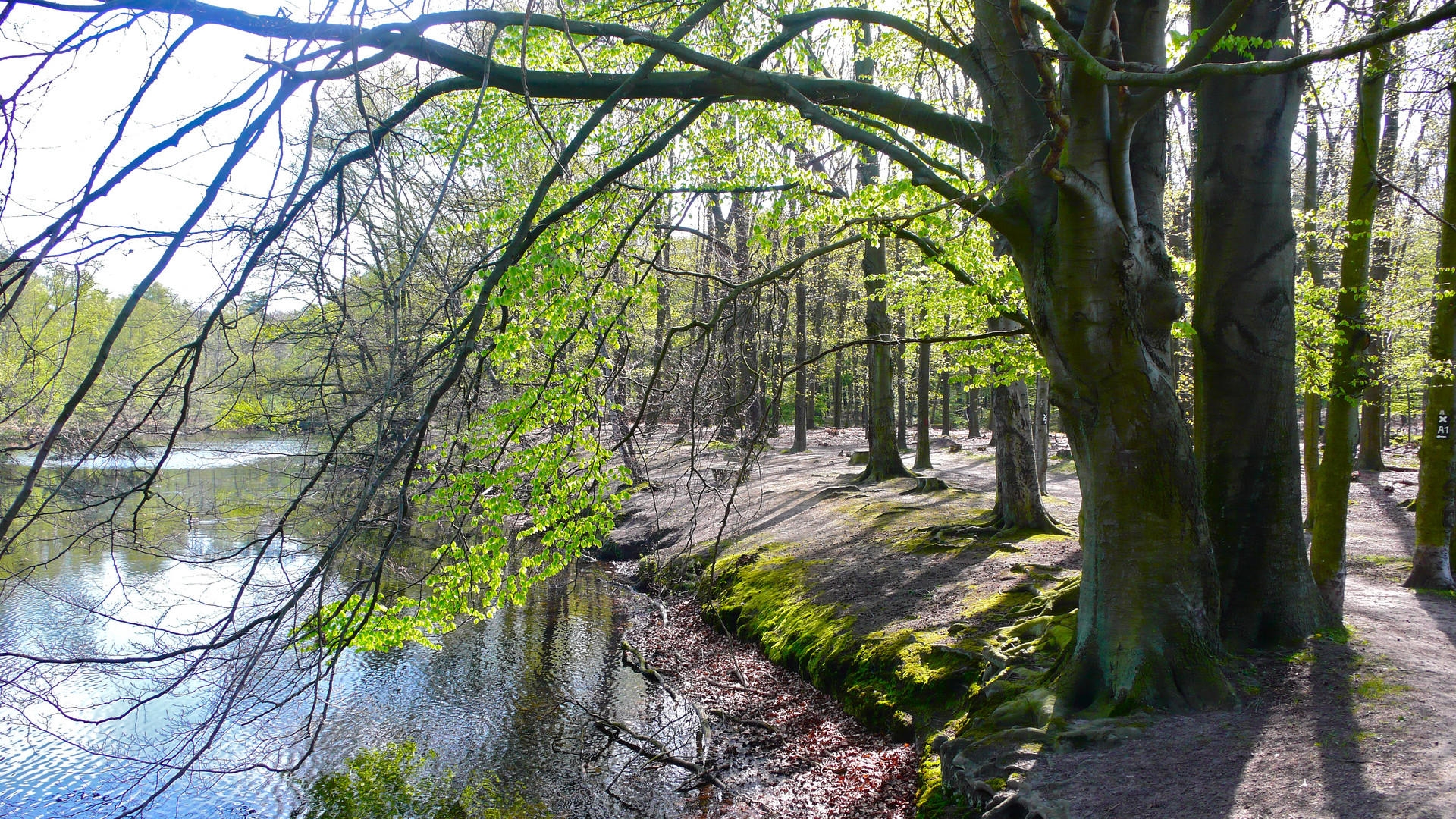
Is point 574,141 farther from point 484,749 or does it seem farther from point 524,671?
point 524,671

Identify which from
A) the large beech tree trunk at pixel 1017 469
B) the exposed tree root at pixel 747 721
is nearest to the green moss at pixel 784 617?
the exposed tree root at pixel 747 721

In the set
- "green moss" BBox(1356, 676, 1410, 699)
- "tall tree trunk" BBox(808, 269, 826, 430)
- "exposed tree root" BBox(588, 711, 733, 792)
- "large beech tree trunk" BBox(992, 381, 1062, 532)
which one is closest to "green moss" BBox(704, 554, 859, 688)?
"exposed tree root" BBox(588, 711, 733, 792)

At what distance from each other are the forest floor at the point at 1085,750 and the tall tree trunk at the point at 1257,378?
0.37 meters

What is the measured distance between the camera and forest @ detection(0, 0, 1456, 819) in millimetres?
3418

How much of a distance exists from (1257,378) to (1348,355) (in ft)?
5.71

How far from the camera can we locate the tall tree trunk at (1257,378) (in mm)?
5645

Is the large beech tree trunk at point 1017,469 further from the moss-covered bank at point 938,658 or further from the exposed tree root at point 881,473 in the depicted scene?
the exposed tree root at point 881,473

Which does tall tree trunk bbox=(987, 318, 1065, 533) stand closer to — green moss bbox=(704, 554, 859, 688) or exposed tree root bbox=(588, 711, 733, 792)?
green moss bbox=(704, 554, 859, 688)

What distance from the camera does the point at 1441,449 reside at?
7680 mm

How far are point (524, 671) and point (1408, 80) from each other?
37.3 ft

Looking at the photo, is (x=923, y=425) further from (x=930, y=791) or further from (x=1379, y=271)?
(x=930, y=791)

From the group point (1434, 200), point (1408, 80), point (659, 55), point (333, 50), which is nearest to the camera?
point (333, 50)

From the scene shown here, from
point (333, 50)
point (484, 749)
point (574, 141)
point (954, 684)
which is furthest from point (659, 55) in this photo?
point (484, 749)

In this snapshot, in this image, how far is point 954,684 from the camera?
280 inches
